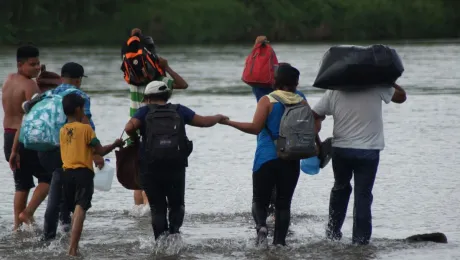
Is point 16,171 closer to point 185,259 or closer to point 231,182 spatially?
point 185,259

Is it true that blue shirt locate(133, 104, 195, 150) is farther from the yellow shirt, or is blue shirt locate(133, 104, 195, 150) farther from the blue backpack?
the blue backpack

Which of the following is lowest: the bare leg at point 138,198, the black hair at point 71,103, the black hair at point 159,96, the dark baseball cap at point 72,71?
the bare leg at point 138,198

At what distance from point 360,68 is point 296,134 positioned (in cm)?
77

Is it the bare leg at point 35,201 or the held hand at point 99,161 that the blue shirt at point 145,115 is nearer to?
the held hand at point 99,161

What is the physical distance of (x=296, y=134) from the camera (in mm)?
8977

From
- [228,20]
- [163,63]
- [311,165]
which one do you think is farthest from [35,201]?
[228,20]

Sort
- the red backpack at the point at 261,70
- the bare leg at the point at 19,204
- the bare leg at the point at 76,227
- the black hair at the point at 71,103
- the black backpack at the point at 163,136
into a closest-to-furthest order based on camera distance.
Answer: the black backpack at the point at 163,136, the bare leg at the point at 76,227, the black hair at the point at 71,103, the red backpack at the point at 261,70, the bare leg at the point at 19,204

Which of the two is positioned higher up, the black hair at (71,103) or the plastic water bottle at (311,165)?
the black hair at (71,103)

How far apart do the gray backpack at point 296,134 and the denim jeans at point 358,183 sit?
37cm

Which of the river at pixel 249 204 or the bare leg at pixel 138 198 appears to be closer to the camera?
the river at pixel 249 204

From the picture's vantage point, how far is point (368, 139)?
930 centimetres

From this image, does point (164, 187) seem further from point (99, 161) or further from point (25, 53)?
point (25, 53)

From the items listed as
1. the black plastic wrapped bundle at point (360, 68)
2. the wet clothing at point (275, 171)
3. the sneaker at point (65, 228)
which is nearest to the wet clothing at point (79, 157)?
the sneaker at point (65, 228)

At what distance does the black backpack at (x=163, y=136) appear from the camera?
29.0 feet
